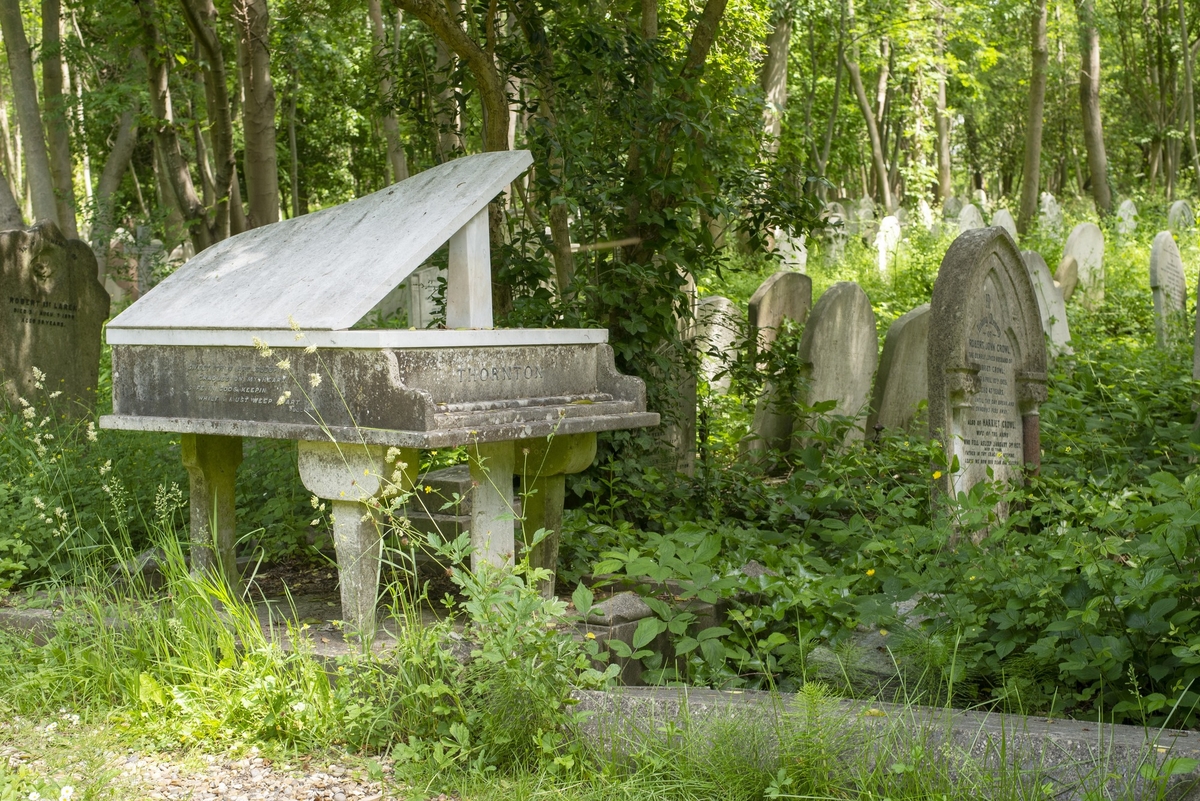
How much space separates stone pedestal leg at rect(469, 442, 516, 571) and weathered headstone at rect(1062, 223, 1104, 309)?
32.3ft

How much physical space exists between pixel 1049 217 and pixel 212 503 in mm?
15962

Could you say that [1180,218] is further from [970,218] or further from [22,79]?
[22,79]

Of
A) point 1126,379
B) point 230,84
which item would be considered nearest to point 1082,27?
point 1126,379

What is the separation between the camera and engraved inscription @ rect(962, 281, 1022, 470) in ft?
17.4

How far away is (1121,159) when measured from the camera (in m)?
29.8

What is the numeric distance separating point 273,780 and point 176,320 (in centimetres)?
160

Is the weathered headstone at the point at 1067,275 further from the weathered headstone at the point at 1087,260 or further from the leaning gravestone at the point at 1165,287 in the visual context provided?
the leaning gravestone at the point at 1165,287

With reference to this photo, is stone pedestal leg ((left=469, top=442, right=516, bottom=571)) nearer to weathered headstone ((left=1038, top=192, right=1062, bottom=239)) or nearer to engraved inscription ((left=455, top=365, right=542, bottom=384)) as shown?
engraved inscription ((left=455, top=365, right=542, bottom=384))

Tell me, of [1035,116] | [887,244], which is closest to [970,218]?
[1035,116]

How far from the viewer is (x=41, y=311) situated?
22.5ft

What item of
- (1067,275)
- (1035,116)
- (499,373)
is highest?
(1035,116)

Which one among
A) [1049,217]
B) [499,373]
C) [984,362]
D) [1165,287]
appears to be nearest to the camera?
[499,373]

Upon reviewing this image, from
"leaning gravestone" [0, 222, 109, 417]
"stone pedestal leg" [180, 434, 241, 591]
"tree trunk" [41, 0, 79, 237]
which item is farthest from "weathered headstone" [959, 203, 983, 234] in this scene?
"stone pedestal leg" [180, 434, 241, 591]

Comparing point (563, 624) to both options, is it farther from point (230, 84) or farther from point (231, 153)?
point (230, 84)
